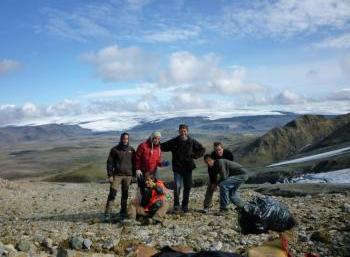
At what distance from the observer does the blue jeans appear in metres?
13.0

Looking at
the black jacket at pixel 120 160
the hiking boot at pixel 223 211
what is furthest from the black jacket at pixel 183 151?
the hiking boot at pixel 223 211

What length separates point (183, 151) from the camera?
13.1 meters

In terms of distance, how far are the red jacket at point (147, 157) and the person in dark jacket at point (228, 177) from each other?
1312mm

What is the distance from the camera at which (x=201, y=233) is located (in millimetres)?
10906

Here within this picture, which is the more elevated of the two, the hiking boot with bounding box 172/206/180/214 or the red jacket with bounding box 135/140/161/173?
the red jacket with bounding box 135/140/161/173

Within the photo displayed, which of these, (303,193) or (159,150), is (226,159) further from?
(303,193)

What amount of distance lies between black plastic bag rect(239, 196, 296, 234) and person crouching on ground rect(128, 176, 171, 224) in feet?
7.22

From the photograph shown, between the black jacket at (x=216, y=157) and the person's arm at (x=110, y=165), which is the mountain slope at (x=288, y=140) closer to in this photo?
the black jacket at (x=216, y=157)

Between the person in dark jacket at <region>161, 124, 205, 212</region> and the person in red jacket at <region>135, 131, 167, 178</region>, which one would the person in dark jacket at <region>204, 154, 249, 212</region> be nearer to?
the person in dark jacket at <region>161, 124, 205, 212</region>

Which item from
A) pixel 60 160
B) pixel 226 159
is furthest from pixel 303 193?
pixel 60 160

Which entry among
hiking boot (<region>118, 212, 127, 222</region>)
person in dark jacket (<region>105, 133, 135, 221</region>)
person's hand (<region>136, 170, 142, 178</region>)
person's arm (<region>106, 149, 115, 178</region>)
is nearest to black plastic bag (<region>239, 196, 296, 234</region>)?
person's hand (<region>136, 170, 142, 178</region>)

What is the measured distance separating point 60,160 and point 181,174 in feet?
533

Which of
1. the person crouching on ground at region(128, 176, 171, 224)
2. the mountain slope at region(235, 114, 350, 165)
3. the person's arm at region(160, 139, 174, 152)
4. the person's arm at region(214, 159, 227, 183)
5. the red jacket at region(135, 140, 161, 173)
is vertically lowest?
the mountain slope at region(235, 114, 350, 165)

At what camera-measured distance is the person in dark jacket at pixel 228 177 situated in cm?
1302
